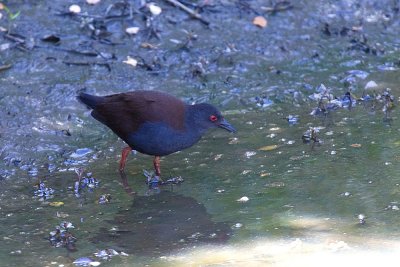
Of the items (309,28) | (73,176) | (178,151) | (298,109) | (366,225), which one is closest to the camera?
(366,225)

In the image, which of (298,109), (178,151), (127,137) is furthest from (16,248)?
(298,109)

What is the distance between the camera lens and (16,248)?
5.61 m

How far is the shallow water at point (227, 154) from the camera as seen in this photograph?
5516 mm

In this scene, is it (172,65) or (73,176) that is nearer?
(73,176)

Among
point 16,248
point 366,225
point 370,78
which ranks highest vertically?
A: point 370,78

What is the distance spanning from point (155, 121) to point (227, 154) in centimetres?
76

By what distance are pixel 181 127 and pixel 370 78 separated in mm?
3215

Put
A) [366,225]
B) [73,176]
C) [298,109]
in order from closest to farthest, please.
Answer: [366,225] < [73,176] < [298,109]

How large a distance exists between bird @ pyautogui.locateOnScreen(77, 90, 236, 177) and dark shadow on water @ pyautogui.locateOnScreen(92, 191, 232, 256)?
615 millimetres

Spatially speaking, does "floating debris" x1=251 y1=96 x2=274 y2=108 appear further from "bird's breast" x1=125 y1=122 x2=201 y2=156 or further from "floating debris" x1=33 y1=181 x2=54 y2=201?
"floating debris" x1=33 y1=181 x2=54 y2=201

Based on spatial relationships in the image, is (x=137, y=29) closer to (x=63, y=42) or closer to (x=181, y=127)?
(x=63, y=42)

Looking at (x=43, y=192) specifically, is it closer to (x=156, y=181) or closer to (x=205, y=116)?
(x=156, y=181)

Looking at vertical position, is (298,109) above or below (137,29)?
below

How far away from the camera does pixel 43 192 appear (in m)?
6.71
